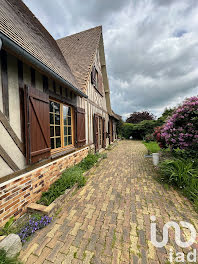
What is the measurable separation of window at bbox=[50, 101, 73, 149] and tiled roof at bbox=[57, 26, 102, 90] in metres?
1.76

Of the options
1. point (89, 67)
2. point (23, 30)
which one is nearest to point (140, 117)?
point (89, 67)

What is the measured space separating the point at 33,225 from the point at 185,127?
4.89 m

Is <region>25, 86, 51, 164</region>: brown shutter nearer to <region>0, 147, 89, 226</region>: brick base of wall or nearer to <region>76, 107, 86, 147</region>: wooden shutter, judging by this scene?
<region>0, 147, 89, 226</region>: brick base of wall

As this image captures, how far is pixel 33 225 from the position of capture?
72.0 inches

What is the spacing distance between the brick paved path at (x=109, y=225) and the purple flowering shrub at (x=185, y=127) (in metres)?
1.73

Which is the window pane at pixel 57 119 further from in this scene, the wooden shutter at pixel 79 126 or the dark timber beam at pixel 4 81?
the dark timber beam at pixel 4 81

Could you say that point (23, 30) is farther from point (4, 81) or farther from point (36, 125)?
point (36, 125)

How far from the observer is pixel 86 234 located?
5.83 feet

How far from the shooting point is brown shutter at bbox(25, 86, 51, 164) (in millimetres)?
2205

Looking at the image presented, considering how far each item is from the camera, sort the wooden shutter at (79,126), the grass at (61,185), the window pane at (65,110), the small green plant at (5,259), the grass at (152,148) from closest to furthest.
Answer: the small green plant at (5,259) < the grass at (61,185) < the window pane at (65,110) < the wooden shutter at (79,126) < the grass at (152,148)

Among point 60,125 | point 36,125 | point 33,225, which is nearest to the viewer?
point 33,225

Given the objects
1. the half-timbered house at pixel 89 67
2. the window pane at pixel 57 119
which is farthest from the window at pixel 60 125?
the half-timbered house at pixel 89 67

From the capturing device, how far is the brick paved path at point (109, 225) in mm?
1470

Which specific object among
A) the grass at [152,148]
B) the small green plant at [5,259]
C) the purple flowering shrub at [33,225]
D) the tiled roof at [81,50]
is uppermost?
the tiled roof at [81,50]
